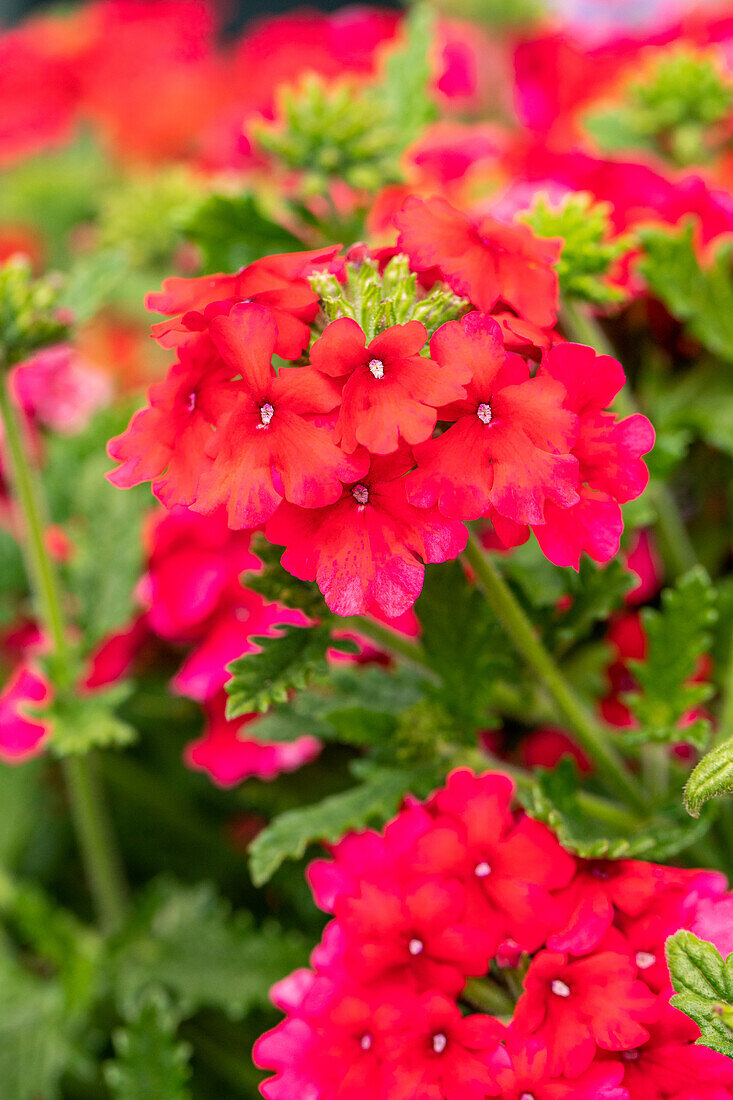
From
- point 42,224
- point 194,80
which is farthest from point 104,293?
point 194,80

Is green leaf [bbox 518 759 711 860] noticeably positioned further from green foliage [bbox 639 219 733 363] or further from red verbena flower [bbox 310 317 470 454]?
green foliage [bbox 639 219 733 363]

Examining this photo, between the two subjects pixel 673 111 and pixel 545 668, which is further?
pixel 673 111

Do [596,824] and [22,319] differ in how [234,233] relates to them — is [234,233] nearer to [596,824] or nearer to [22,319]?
[22,319]

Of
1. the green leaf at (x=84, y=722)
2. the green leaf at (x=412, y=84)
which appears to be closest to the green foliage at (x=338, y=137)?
the green leaf at (x=412, y=84)

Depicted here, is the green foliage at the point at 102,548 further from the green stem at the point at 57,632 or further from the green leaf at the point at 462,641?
the green leaf at the point at 462,641

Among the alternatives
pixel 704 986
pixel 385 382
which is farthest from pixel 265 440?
pixel 704 986
